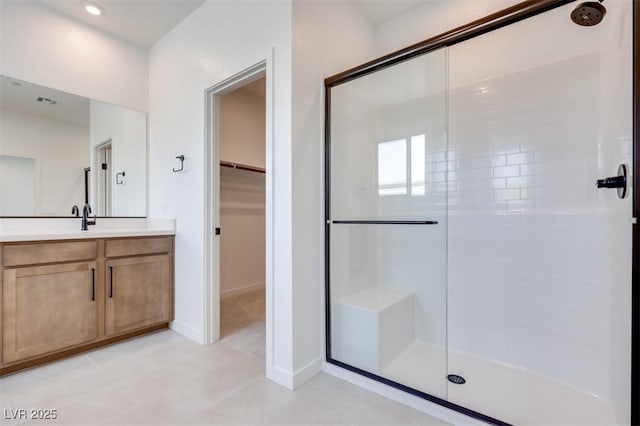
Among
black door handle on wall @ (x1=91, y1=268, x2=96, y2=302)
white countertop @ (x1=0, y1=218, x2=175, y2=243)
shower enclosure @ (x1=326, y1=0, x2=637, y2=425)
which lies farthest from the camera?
black door handle on wall @ (x1=91, y1=268, x2=96, y2=302)

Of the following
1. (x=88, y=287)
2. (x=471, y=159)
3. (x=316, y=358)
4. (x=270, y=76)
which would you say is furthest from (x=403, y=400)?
(x=88, y=287)

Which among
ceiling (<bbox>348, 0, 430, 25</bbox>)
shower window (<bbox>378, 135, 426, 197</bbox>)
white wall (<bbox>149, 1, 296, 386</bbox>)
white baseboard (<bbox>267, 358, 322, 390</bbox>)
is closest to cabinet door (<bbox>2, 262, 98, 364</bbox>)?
white wall (<bbox>149, 1, 296, 386</bbox>)

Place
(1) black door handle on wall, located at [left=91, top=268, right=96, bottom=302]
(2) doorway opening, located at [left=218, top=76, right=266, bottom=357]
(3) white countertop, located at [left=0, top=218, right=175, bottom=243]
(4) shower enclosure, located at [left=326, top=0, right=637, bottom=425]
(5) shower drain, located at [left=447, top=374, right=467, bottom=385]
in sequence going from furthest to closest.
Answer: (2) doorway opening, located at [left=218, top=76, right=266, bottom=357], (1) black door handle on wall, located at [left=91, top=268, right=96, bottom=302], (3) white countertop, located at [left=0, top=218, right=175, bottom=243], (5) shower drain, located at [left=447, top=374, right=467, bottom=385], (4) shower enclosure, located at [left=326, top=0, right=637, bottom=425]

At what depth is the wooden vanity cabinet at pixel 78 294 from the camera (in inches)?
72.9

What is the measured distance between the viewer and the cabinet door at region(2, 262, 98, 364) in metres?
1.84

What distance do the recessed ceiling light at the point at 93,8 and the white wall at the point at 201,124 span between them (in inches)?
18.9

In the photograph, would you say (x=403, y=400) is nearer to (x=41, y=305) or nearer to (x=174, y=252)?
(x=174, y=252)

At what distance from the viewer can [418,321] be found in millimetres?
2262

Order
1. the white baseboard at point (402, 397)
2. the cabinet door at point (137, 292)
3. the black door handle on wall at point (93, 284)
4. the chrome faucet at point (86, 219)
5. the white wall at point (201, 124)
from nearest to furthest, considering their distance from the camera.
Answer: the white baseboard at point (402, 397), the white wall at point (201, 124), the black door handle on wall at point (93, 284), the cabinet door at point (137, 292), the chrome faucet at point (86, 219)

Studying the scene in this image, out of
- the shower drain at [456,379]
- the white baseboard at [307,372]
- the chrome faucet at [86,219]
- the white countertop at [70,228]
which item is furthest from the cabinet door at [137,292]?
the shower drain at [456,379]

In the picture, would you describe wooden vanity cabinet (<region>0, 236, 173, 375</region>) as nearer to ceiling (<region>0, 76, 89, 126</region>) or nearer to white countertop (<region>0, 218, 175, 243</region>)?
white countertop (<region>0, 218, 175, 243</region>)

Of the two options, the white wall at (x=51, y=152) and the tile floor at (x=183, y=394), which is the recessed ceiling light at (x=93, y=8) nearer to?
the white wall at (x=51, y=152)

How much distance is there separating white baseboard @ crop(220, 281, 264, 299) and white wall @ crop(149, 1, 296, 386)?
41.1 inches

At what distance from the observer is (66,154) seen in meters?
2.50
